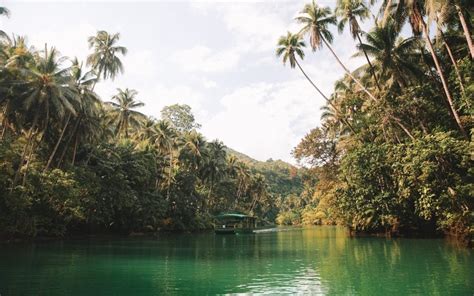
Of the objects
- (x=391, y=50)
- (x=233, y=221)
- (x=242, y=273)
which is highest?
(x=391, y=50)

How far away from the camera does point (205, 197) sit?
68.6 metres

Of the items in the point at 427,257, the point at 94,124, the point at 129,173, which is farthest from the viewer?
the point at 129,173

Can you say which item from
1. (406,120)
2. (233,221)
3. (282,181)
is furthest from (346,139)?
(282,181)

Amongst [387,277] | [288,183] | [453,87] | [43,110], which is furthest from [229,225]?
[288,183]

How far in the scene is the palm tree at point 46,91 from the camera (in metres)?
29.2

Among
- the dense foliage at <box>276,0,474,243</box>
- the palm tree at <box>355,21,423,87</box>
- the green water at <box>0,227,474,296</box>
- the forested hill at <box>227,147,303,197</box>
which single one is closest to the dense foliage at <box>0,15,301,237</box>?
the green water at <box>0,227,474,296</box>

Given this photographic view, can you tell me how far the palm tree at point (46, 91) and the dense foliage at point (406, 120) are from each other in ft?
62.7

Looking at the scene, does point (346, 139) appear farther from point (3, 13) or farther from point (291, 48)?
point (3, 13)

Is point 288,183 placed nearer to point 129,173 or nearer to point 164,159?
point 164,159

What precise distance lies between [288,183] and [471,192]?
109m

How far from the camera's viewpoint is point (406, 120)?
97.0ft

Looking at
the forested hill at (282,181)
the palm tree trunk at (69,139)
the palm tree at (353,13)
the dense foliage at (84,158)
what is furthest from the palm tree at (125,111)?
the forested hill at (282,181)

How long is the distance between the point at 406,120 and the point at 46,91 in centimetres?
2653

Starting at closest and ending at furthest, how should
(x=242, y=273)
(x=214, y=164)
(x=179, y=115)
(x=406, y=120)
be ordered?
(x=242, y=273), (x=406, y=120), (x=214, y=164), (x=179, y=115)
